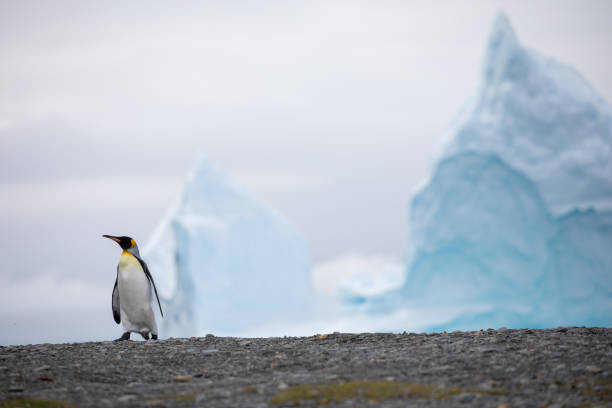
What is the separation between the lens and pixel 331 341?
8.77 m

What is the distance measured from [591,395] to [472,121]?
20230mm

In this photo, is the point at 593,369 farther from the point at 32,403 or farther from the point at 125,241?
the point at 125,241

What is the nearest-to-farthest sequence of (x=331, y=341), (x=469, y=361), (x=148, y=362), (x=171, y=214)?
(x=469, y=361), (x=148, y=362), (x=331, y=341), (x=171, y=214)

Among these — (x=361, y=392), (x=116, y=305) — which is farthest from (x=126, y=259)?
(x=361, y=392)

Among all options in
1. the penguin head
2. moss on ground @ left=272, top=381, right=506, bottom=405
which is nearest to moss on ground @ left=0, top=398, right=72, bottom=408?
moss on ground @ left=272, top=381, right=506, bottom=405

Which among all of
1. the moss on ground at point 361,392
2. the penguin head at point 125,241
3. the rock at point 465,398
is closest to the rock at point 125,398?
the moss on ground at point 361,392

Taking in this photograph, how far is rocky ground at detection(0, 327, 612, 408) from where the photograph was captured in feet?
18.6

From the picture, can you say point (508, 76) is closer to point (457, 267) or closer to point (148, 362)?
point (457, 267)

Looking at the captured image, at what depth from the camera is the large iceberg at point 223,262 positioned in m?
27.0

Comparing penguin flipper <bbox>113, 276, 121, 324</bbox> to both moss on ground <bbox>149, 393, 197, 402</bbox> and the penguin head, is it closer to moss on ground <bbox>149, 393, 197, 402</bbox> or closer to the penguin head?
the penguin head

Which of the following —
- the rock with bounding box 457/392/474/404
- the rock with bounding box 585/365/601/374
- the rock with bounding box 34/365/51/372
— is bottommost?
the rock with bounding box 457/392/474/404

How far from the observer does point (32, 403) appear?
5723mm

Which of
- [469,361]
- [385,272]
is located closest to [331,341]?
[469,361]

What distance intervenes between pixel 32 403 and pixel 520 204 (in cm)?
2203
